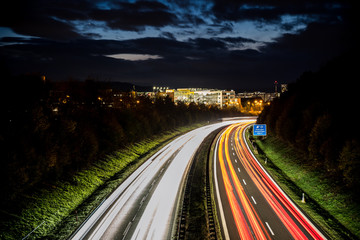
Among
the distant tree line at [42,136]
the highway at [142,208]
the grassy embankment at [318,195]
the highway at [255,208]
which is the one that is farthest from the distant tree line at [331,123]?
the distant tree line at [42,136]

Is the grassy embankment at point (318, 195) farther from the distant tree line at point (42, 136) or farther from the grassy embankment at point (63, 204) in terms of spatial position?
the distant tree line at point (42, 136)

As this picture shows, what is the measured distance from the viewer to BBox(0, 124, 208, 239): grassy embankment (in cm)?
1911

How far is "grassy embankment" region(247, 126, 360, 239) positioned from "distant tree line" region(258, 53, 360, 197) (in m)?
1.46

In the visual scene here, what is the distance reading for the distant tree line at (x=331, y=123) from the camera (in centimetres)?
2447

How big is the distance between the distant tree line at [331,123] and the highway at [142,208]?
18840 mm

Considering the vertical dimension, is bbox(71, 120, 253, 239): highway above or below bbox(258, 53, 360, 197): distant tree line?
below

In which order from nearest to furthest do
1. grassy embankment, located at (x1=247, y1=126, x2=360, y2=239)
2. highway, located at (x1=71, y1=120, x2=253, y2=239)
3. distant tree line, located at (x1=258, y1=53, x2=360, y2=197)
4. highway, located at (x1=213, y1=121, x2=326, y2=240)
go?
highway, located at (x1=213, y1=121, x2=326, y2=240) → highway, located at (x1=71, y1=120, x2=253, y2=239) → grassy embankment, located at (x1=247, y1=126, x2=360, y2=239) → distant tree line, located at (x1=258, y1=53, x2=360, y2=197)

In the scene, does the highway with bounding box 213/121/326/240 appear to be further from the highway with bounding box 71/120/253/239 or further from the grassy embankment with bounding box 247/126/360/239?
the highway with bounding box 71/120/253/239

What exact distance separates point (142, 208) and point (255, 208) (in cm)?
1170

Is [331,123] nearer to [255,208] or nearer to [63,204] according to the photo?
[255,208]

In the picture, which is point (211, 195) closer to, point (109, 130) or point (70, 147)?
point (70, 147)

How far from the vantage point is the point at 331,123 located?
32.0m

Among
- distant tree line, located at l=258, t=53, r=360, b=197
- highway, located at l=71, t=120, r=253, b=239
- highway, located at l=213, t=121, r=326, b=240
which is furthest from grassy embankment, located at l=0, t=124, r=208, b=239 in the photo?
distant tree line, located at l=258, t=53, r=360, b=197

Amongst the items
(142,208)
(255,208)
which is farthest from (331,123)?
(142,208)
